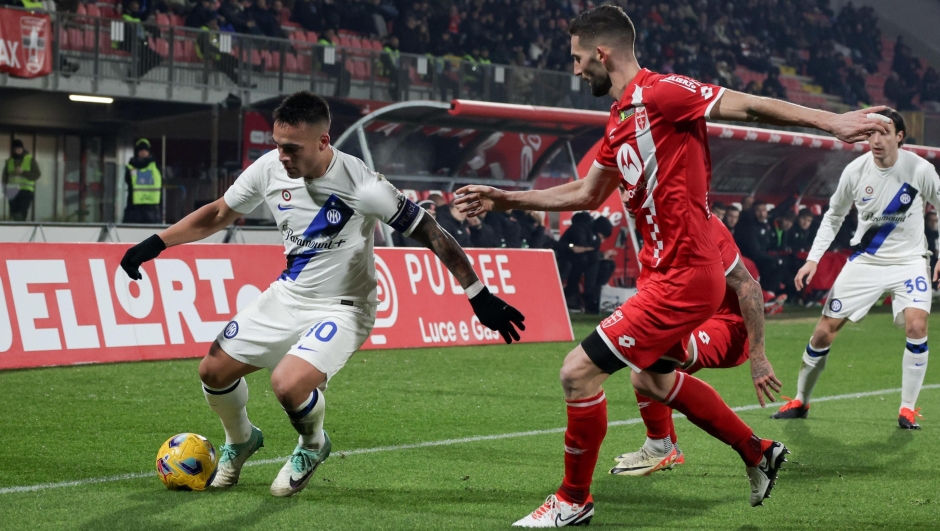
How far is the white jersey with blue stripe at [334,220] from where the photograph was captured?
493 centimetres

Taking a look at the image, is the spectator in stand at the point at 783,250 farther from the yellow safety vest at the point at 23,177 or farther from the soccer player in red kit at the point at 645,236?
the soccer player in red kit at the point at 645,236

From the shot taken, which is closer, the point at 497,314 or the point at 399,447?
the point at 497,314

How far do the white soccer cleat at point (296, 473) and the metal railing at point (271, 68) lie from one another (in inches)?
498

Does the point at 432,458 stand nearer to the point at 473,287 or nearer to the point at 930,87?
the point at 473,287

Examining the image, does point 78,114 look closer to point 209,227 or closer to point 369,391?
point 369,391

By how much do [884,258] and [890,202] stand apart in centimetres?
41

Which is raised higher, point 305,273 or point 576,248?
point 305,273

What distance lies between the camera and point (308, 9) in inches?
853

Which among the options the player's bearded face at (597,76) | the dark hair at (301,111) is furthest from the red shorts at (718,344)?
the dark hair at (301,111)

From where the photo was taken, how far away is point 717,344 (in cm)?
545

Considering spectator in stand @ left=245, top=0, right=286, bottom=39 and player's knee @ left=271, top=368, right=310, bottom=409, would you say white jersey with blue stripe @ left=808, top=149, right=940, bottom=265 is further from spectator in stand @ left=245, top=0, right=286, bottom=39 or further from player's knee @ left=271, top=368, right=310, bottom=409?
spectator in stand @ left=245, top=0, right=286, bottom=39

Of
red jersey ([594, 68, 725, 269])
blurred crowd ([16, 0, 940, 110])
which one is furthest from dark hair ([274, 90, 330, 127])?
blurred crowd ([16, 0, 940, 110])

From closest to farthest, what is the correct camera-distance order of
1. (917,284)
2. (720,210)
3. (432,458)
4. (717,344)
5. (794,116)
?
(794,116)
(717,344)
(432,458)
(917,284)
(720,210)

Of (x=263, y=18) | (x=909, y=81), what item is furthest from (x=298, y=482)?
(x=909, y=81)
